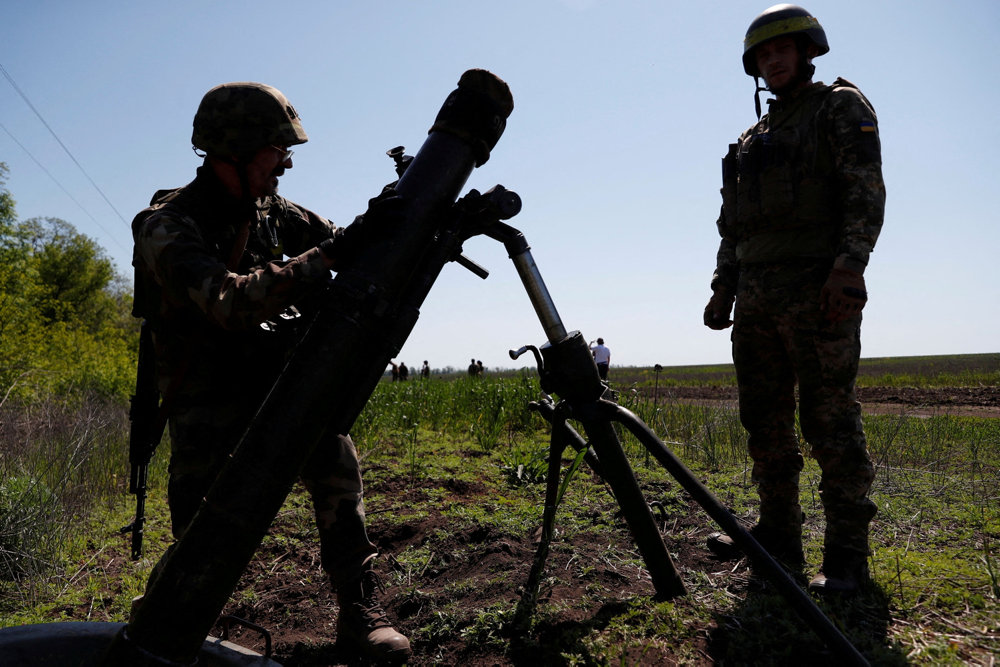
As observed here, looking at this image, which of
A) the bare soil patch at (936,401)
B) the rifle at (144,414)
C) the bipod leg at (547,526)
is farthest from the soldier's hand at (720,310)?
the bare soil patch at (936,401)

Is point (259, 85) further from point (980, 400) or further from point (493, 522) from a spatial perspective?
point (980, 400)

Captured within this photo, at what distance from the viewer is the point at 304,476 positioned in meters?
2.18

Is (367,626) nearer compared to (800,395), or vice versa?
(367,626)

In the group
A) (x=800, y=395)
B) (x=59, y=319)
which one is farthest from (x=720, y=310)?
(x=59, y=319)

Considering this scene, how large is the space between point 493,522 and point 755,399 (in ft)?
5.75

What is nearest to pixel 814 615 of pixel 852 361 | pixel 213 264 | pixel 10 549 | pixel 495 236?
pixel 852 361

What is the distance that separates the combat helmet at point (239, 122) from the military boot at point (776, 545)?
272 cm

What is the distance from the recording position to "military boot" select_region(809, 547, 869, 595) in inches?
85.9

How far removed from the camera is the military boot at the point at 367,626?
6.61 feet

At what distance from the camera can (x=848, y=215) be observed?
2.32 metres

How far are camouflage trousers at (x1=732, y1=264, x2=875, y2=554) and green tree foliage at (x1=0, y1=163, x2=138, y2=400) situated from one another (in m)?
4.85

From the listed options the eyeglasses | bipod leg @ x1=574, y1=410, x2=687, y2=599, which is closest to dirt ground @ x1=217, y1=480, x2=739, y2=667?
bipod leg @ x1=574, y1=410, x2=687, y2=599

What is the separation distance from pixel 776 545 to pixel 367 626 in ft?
6.40

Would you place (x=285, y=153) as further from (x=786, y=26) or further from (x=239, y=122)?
(x=786, y=26)
